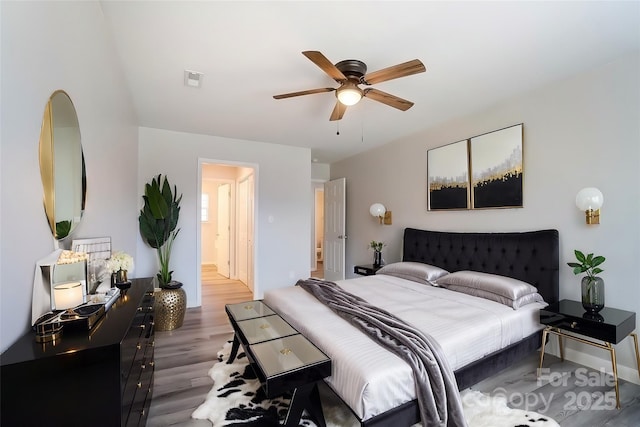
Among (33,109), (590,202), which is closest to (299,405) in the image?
(33,109)

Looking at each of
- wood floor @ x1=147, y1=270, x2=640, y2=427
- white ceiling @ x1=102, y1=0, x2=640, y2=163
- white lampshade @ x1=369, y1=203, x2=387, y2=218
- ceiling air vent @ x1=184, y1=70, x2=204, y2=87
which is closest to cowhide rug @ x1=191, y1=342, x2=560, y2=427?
wood floor @ x1=147, y1=270, x2=640, y2=427

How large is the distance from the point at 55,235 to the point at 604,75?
4.01 m

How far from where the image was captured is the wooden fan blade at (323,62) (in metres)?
1.78

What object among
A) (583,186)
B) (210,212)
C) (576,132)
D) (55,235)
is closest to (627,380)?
(583,186)

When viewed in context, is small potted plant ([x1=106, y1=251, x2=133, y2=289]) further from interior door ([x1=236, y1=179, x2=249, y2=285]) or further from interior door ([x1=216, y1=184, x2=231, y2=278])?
interior door ([x1=216, y1=184, x2=231, y2=278])

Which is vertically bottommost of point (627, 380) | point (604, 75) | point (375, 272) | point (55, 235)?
point (627, 380)

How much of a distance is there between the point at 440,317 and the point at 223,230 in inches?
224

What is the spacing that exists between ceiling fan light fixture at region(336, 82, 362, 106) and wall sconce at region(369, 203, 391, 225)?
7.86 ft

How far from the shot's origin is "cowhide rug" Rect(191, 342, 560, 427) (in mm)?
1775

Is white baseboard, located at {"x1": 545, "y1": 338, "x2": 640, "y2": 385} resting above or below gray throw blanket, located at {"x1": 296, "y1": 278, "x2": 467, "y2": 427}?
below

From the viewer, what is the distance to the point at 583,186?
251 cm

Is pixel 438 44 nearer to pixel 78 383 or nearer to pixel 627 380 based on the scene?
pixel 78 383

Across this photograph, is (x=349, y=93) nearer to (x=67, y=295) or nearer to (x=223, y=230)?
(x=67, y=295)

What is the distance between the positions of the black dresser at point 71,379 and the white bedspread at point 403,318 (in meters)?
1.02
